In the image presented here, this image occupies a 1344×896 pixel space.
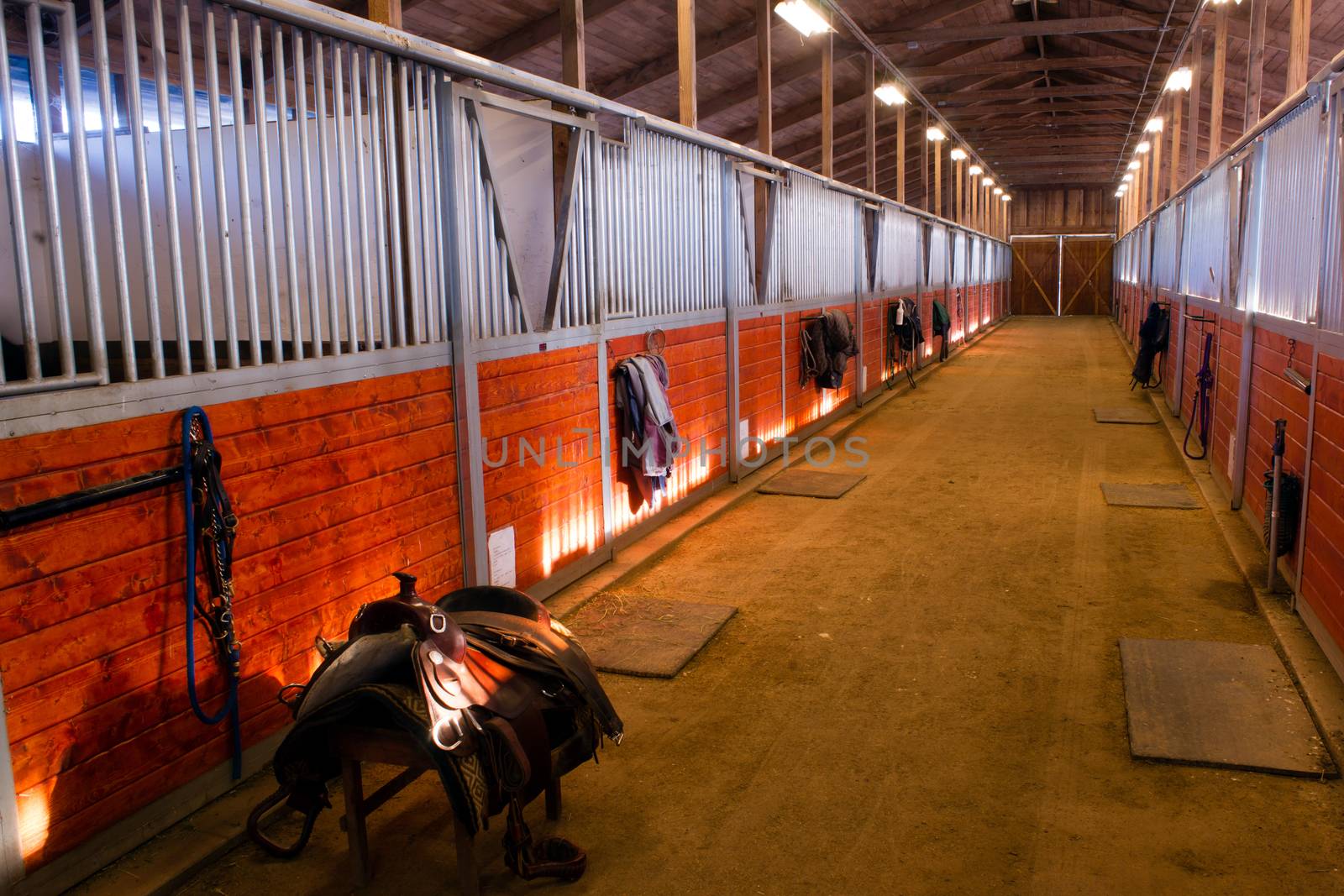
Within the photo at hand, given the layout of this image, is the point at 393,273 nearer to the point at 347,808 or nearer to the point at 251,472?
the point at 251,472

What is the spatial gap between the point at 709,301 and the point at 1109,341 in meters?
17.1

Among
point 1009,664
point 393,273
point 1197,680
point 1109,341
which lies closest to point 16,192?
point 393,273

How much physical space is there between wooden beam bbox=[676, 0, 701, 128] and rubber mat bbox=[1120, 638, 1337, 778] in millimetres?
4485

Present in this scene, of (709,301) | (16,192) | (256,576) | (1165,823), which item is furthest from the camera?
(709,301)

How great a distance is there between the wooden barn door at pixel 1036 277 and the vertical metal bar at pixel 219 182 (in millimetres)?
35098

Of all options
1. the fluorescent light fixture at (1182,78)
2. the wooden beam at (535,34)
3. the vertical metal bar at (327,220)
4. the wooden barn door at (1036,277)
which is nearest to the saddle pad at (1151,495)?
the vertical metal bar at (327,220)

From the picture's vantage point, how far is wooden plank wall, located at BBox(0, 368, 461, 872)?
237 cm

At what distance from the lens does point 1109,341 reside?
841 inches

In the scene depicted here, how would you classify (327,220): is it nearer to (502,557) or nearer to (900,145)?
(502,557)

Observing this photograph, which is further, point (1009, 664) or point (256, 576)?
point (1009, 664)

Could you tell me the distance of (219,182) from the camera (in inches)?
113

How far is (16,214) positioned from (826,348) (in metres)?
7.81

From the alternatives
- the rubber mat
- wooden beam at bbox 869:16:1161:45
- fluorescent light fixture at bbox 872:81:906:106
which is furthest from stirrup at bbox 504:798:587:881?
wooden beam at bbox 869:16:1161:45

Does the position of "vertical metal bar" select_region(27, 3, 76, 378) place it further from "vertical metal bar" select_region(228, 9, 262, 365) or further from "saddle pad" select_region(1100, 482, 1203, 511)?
"saddle pad" select_region(1100, 482, 1203, 511)
